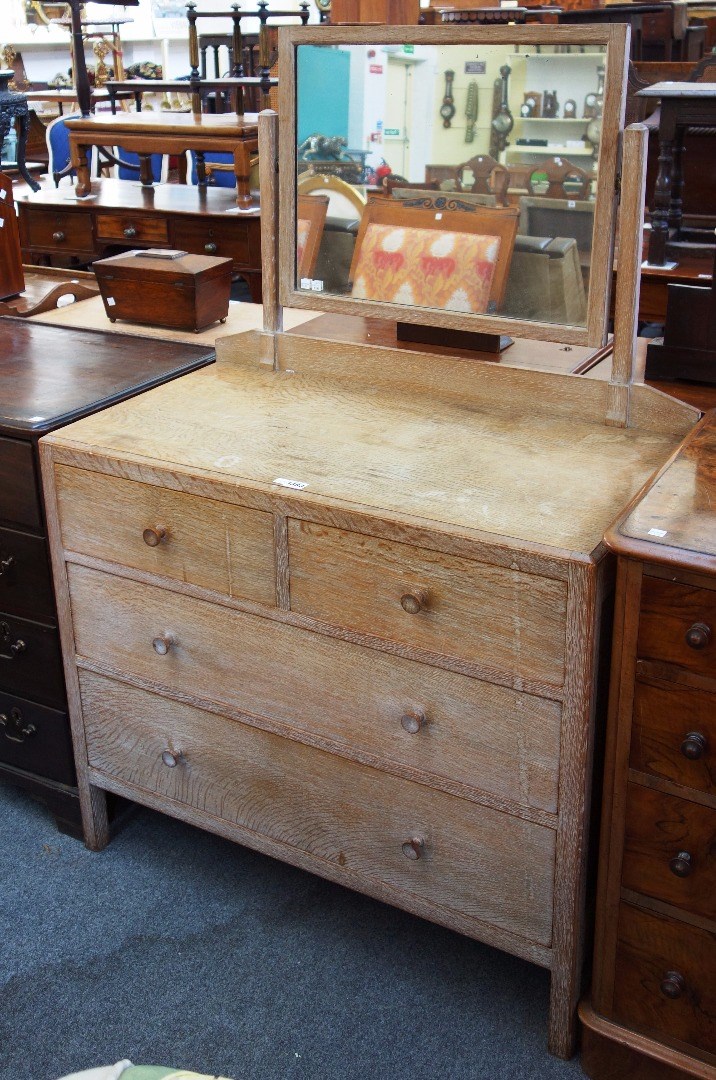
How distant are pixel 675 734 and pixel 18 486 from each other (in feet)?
3.61

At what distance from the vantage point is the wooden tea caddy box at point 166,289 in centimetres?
220

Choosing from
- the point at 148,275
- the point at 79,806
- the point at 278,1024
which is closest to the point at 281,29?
the point at 148,275

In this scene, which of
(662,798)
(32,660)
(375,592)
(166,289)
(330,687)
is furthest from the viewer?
(166,289)

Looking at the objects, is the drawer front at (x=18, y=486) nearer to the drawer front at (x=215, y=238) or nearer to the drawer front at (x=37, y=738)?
the drawer front at (x=37, y=738)

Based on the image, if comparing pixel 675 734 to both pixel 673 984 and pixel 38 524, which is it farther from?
pixel 38 524

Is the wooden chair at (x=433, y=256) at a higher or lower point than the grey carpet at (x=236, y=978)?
higher

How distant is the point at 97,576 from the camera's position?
1732 millimetres

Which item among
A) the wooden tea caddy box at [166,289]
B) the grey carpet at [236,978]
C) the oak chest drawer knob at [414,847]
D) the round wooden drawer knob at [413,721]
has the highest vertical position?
the wooden tea caddy box at [166,289]

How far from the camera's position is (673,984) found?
140 centimetres

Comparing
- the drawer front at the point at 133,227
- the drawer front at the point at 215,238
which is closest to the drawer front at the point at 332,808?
the drawer front at the point at 215,238

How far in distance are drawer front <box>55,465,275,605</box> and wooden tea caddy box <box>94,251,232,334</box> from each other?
0.65 metres

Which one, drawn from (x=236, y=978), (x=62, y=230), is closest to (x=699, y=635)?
(x=236, y=978)

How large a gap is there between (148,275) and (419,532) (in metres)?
1.12

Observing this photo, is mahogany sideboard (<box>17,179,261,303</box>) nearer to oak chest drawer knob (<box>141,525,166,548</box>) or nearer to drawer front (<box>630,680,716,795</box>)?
oak chest drawer knob (<box>141,525,166,548</box>)
